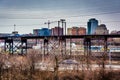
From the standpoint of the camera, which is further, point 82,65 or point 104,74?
point 82,65

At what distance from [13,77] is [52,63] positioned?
286 inches

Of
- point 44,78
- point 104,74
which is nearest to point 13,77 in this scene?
point 44,78

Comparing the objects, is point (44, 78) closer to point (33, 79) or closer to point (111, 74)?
point (33, 79)

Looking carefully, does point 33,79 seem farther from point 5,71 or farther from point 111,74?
point 111,74

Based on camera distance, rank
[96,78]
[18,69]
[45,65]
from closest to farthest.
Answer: [96,78], [18,69], [45,65]

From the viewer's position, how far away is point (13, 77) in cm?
3991

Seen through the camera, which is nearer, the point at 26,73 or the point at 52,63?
the point at 26,73

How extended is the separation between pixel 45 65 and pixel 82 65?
6194 mm

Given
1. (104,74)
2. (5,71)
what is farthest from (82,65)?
(5,71)

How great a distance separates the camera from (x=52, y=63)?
144ft

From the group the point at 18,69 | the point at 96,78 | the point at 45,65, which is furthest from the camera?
the point at 45,65

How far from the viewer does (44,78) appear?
39.7m

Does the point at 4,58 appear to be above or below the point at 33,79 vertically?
above

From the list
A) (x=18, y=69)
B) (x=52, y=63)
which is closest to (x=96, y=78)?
(x=52, y=63)
